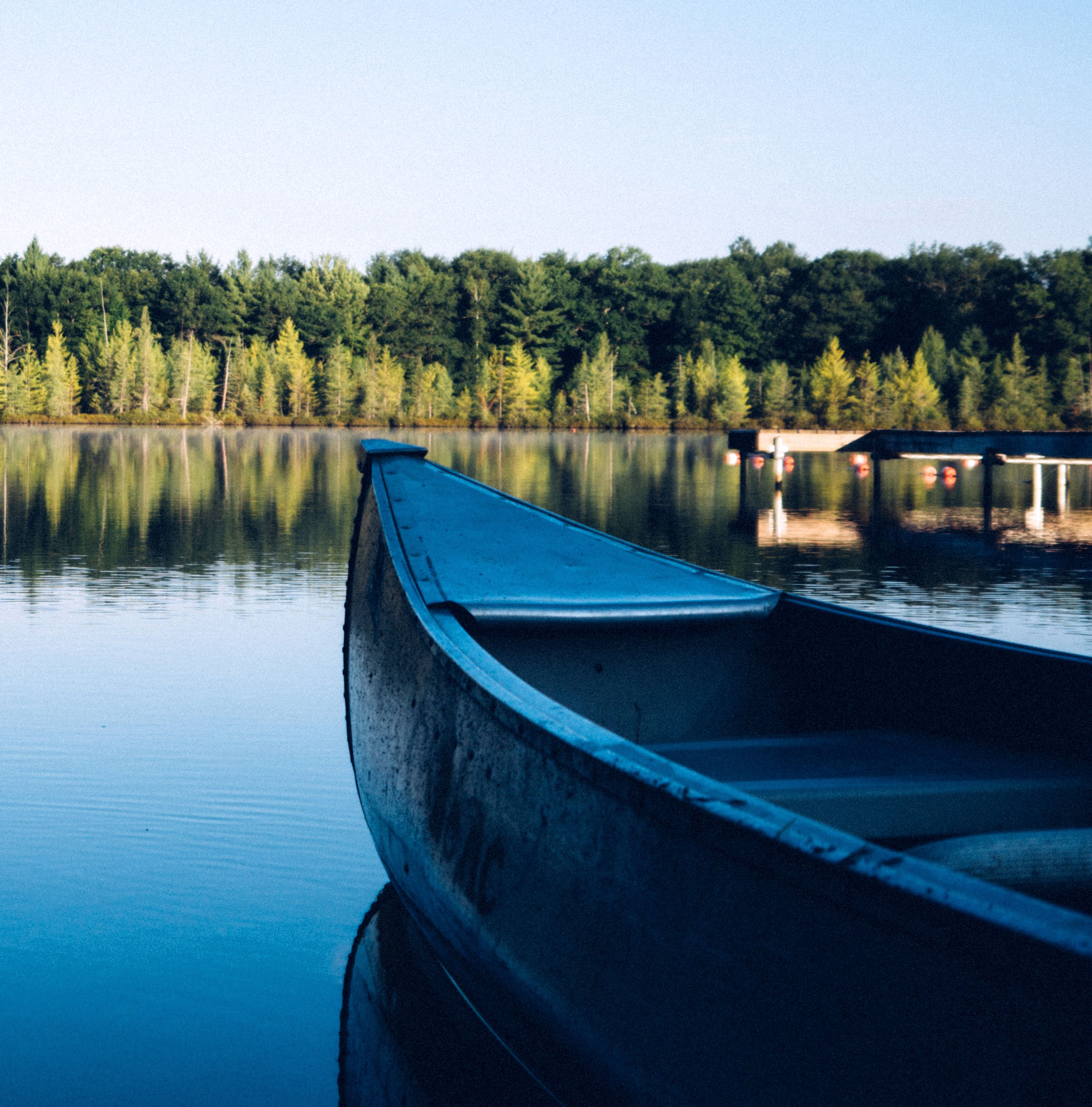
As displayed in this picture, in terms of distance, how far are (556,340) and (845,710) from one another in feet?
278

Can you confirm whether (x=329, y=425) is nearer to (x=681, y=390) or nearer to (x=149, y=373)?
(x=149, y=373)

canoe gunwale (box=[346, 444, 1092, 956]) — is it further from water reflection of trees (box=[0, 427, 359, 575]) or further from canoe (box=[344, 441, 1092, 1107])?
water reflection of trees (box=[0, 427, 359, 575])

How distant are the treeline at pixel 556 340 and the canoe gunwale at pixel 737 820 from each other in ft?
236

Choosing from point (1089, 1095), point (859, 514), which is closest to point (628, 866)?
point (1089, 1095)

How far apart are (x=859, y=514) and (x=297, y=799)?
52.6ft

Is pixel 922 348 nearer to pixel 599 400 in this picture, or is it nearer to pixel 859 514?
pixel 599 400

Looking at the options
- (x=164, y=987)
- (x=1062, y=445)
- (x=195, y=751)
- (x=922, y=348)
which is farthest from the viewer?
(x=922, y=348)

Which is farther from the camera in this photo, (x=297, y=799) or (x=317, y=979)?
(x=297, y=799)

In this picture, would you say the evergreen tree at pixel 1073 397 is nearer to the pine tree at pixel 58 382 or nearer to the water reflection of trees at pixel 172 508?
the water reflection of trees at pixel 172 508

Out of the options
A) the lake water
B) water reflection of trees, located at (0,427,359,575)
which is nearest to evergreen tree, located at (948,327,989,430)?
water reflection of trees, located at (0,427,359,575)

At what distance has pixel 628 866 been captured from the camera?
2234mm

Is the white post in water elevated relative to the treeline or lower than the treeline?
lower

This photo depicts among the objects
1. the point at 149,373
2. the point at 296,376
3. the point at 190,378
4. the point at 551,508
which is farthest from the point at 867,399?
the point at 551,508

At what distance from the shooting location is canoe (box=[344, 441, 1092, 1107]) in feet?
5.42
